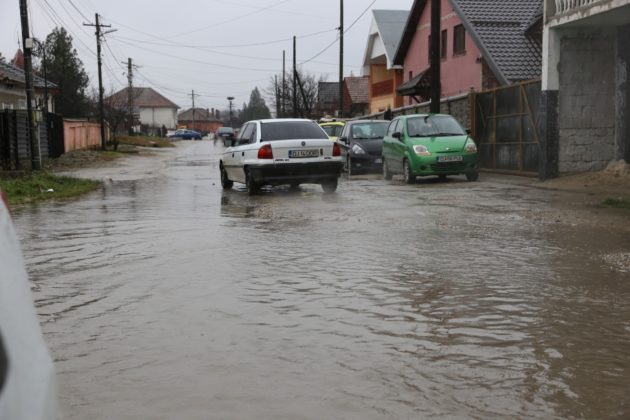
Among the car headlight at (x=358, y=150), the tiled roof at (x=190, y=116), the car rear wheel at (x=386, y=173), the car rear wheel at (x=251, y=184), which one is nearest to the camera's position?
the car rear wheel at (x=251, y=184)

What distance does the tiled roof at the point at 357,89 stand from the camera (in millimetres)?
60938

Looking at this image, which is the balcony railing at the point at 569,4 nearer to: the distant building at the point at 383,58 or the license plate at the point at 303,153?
the license plate at the point at 303,153

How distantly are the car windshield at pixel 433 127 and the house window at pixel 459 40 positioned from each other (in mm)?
13518

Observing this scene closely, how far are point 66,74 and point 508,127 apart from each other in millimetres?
58065

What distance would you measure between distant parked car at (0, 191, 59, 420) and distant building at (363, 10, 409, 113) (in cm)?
4054

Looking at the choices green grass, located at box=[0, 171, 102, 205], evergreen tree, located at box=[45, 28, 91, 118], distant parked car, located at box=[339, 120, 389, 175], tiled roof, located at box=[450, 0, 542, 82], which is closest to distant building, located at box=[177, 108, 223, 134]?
evergreen tree, located at box=[45, 28, 91, 118]

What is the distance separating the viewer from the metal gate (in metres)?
17.9

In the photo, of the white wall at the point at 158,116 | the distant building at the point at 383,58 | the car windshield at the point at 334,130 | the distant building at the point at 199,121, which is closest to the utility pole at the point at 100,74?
the distant building at the point at 383,58

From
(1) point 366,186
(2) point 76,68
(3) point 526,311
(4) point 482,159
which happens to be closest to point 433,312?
(3) point 526,311

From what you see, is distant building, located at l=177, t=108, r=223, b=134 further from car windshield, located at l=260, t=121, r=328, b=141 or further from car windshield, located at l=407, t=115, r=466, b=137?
car windshield, located at l=260, t=121, r=328, b=141

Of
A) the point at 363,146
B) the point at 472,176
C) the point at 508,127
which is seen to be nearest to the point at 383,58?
the point at 363,146

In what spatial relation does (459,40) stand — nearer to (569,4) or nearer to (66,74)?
(569,4)

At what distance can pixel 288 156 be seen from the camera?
1419 centimetres

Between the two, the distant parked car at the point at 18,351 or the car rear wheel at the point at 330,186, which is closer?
the distant parked car at the point at 18,351
